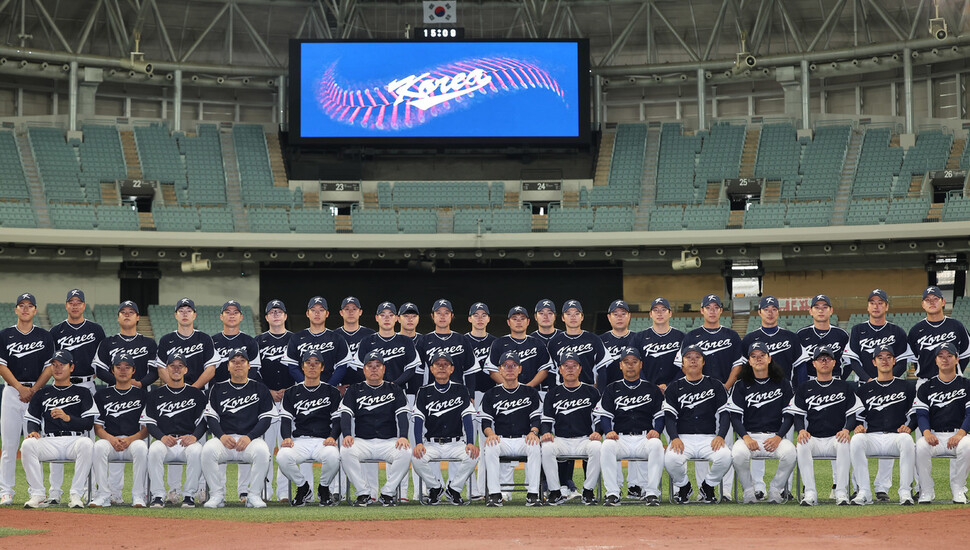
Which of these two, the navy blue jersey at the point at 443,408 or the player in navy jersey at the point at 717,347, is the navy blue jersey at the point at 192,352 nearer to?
the navy blue jersey at the point at 443,408

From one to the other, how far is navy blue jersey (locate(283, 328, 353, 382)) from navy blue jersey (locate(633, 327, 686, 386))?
11.7 feet

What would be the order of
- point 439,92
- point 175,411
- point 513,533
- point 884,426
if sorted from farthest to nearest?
point 439,92 < point 175,411 < point 884,426 < point 513,533

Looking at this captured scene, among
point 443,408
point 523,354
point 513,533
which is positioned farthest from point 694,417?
point 513,533

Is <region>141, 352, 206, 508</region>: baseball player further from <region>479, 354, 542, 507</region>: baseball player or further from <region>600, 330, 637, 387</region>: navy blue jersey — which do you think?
<region>600, 330, 637, 387</region>: navy blue jersey

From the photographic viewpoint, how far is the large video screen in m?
32.3

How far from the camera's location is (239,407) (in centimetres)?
1169

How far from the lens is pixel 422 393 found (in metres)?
12.0

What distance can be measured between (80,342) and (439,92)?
21564mm

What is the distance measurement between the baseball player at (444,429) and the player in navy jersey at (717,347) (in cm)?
274

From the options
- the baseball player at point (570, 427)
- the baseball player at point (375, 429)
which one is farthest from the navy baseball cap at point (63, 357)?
the baseball player at point (570, 427)

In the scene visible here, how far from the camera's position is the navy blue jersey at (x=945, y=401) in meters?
11.5

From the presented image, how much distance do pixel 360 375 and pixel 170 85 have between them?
82.6 feet

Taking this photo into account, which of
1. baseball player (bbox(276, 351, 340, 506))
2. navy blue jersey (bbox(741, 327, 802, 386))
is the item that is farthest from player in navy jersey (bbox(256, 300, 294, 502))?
navy blue jersey (bbox(741, 327, 802, 386))

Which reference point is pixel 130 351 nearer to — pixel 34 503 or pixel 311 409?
pixel 34 503
